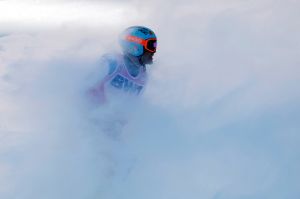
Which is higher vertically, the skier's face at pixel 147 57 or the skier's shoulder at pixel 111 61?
the skier's face at pixel 147 57

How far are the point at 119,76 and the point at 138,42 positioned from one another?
49cm

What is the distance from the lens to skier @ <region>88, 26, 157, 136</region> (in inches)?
243

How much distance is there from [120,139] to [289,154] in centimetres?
232

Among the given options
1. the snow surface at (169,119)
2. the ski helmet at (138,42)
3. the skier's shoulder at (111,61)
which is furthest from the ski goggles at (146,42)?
the snow surface at (169,119)

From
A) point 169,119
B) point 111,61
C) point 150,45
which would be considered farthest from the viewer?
point 169,119

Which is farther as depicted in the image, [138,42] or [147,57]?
[147,57]

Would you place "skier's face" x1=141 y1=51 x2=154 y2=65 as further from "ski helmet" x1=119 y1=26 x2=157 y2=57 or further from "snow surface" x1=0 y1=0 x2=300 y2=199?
"snow surface" x1=0 y1=0 x2=300 y2=199

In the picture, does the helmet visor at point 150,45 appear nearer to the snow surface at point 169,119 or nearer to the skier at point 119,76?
the skier at point 119,76

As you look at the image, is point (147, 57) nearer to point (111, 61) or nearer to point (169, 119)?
point (111, 61)

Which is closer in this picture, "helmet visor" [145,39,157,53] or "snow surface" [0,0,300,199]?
"snow surface" [0,0,300,199]

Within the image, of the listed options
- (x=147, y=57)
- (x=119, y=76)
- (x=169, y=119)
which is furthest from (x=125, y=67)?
(x=169, y=119)

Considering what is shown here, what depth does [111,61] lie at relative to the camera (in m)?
6.15

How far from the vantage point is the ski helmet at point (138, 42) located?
6234 mm

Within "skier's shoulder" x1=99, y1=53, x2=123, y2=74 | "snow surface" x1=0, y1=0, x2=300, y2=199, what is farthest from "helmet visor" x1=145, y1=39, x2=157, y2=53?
"snow surface" x1=0, y1=0, x2=300, y2=199
